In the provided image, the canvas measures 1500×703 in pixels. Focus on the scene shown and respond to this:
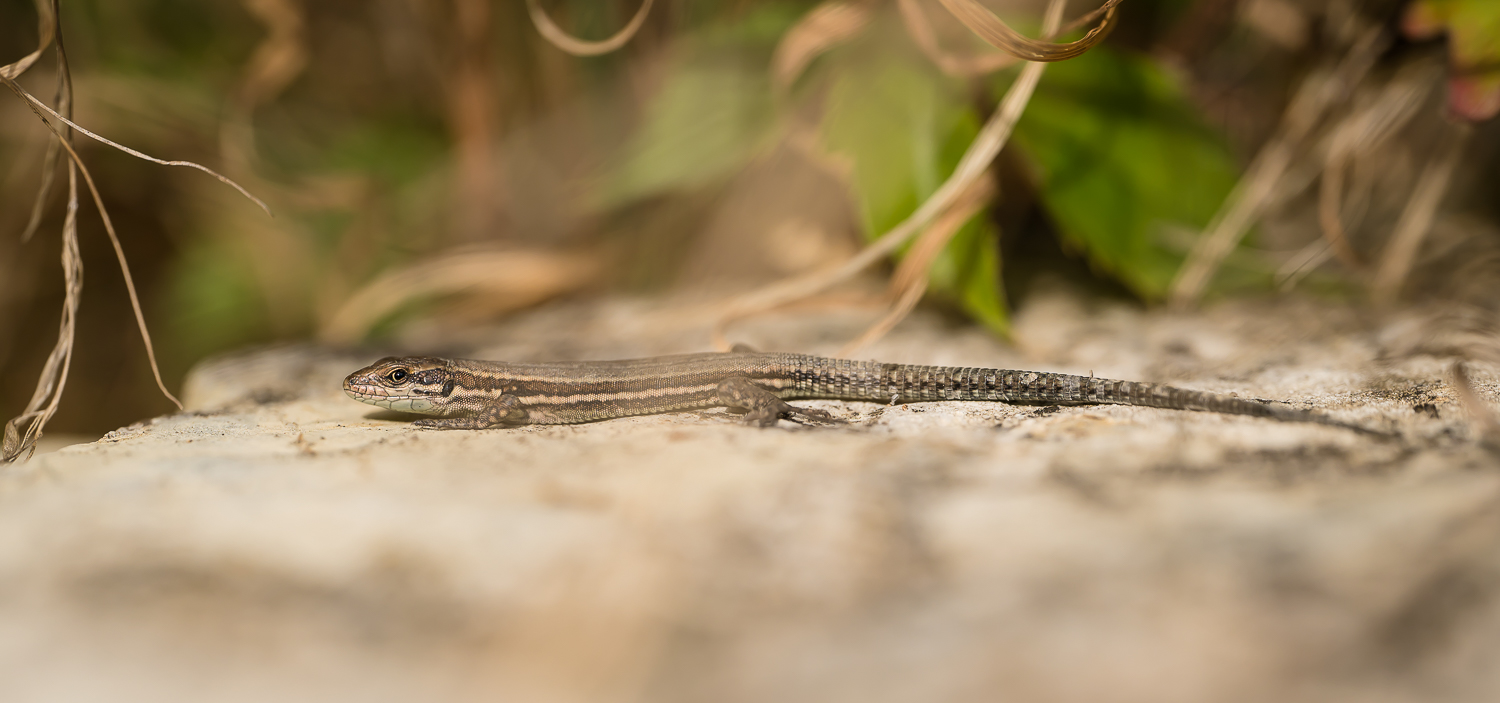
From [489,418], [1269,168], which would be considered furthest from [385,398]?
[1269,168]

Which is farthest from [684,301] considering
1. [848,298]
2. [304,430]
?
[304,430]

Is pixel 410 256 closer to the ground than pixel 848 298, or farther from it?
farther from it

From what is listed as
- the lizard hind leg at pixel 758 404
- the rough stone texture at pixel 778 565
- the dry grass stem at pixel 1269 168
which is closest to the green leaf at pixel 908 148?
the lizard hind leg at pixel 758 404

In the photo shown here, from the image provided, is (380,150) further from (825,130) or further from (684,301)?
(825,130)

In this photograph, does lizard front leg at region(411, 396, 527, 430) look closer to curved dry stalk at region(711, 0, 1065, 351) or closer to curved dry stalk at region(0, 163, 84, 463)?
curved dry stalk at region(0, 163, 84, 463)

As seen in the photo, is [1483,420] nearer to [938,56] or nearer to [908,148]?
[908,148]

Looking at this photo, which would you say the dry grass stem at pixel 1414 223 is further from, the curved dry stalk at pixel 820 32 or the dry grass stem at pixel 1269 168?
the curved dry stalk at pixel 820 32
